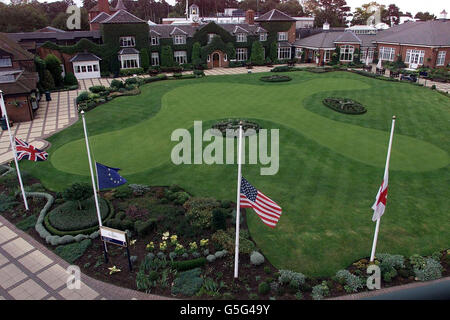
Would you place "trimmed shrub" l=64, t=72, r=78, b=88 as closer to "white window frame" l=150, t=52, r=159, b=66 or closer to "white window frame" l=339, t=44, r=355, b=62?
"white window frame" l=150, t=52, r=159, b=66

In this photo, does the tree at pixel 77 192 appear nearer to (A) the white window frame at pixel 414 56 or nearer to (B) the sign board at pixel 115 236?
(B) the sign board at pixel 115 236

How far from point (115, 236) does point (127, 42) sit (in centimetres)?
5205

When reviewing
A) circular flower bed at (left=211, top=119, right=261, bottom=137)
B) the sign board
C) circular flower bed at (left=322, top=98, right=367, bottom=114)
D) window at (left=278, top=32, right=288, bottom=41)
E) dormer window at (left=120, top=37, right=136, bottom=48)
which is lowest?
the sign board

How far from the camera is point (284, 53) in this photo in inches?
2761

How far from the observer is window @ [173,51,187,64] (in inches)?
2495

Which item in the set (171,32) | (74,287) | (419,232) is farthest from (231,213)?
(171,32)

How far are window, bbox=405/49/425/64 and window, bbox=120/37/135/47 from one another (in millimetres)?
47581

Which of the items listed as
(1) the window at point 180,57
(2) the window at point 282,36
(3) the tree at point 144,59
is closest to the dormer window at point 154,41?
(3) the tree at point 144,59

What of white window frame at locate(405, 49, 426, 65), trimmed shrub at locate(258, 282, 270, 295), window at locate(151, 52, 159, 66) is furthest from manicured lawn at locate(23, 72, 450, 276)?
window at locate(151, 52, 159, 66)

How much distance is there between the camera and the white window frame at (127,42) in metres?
59.0

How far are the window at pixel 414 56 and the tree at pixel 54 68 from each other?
186ft

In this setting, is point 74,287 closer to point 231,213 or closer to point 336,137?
point 231,213

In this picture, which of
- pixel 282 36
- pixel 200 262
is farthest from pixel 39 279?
pixel 282 36
